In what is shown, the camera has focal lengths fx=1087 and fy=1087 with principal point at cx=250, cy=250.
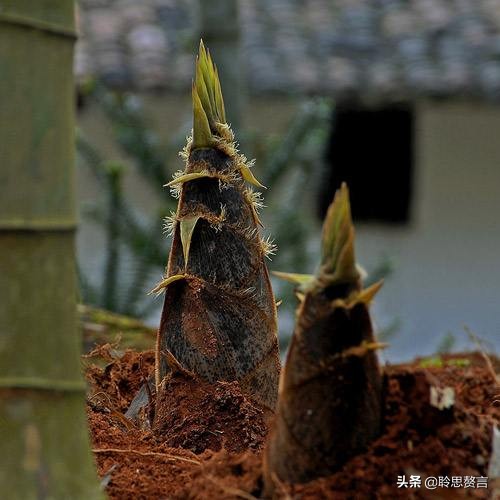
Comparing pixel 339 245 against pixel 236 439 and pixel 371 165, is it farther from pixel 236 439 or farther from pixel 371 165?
pixel 371 165

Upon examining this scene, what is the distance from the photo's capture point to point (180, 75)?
29.6 ft

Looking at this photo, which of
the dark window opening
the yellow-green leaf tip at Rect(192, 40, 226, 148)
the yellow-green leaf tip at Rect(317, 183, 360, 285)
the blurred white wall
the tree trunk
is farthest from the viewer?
the dark window opening

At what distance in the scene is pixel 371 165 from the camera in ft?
33.7

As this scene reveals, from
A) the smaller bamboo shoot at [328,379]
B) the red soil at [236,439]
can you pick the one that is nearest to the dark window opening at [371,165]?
the red soil at [236,439]

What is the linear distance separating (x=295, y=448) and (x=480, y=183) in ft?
28.6

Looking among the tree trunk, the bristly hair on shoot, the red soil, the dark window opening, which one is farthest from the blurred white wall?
the tree trunk

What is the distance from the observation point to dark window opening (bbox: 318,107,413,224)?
33.4ft

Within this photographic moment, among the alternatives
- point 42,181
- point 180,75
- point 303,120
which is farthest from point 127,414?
point 180,75

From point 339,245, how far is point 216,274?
1.98ft

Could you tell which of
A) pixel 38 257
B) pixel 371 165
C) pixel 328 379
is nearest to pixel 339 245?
pixel 328 379

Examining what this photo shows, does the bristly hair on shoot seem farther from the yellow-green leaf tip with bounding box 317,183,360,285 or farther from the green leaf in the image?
the yellow-green leaf tip with bounding box 317,183,360,285

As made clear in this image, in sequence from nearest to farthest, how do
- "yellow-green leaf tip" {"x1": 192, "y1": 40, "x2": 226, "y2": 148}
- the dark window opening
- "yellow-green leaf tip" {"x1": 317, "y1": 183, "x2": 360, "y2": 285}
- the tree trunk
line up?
the tree trunk < "yellow-green leaf tip" {"x1": 317, "y1": 183, "x2": 360, "y2": 285} < "yellow-green leaf tip" {"x1": 192, "y1": 40, "x2": 226, "y2": 148} < the dark window opening

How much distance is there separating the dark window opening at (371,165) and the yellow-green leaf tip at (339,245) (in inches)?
344

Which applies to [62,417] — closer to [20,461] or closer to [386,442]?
[20,461]
